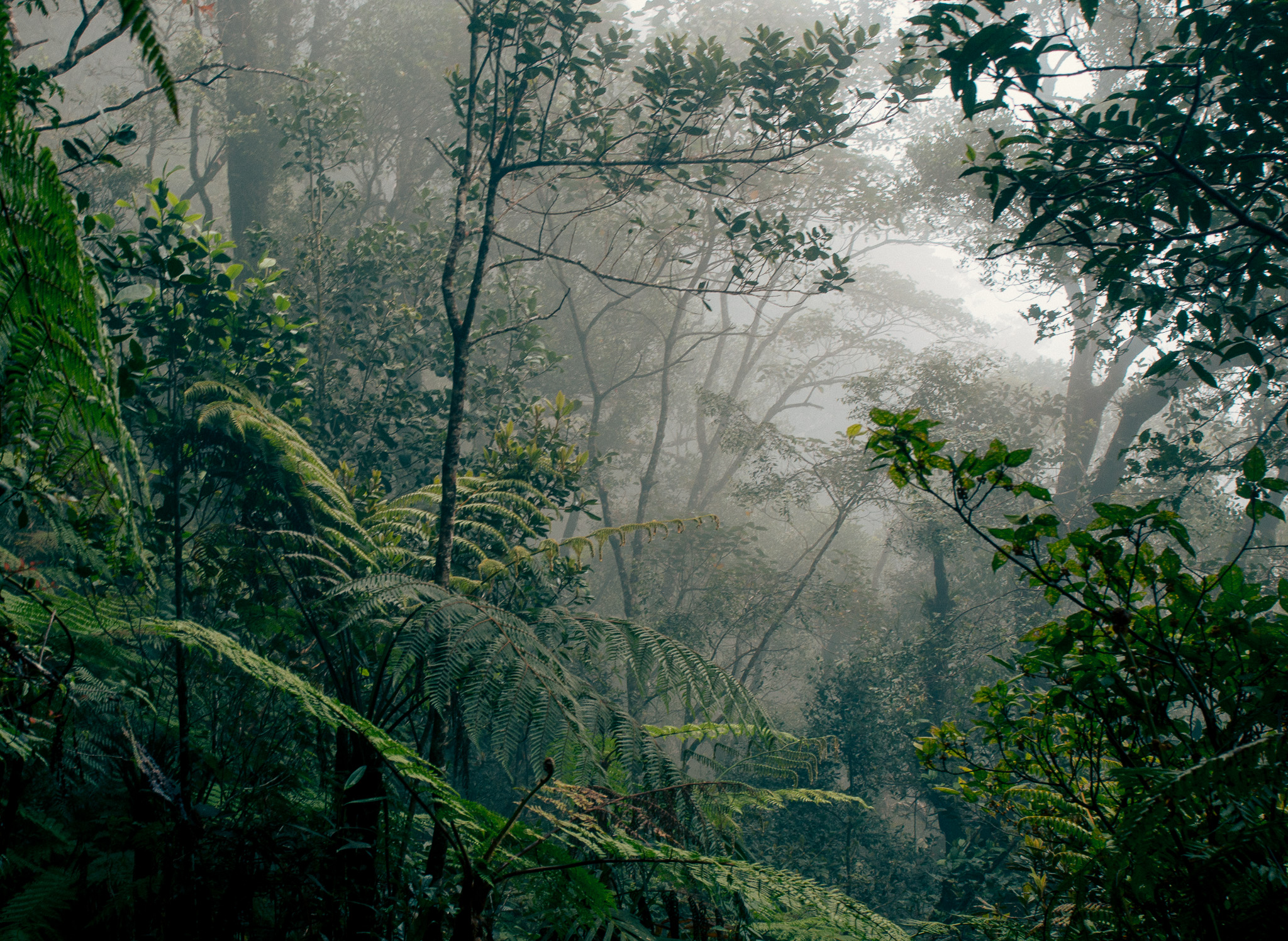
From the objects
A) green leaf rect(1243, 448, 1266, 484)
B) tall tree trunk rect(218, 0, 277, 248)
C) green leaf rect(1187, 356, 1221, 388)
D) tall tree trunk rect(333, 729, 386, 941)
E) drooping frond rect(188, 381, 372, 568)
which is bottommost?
tall tree trunk rect(333, 729, 386, 941)

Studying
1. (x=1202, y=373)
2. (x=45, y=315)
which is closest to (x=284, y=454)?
(x=45, y=315)

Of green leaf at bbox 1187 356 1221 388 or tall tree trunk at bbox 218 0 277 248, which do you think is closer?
green leaf at bbox 1187 356 1221 388

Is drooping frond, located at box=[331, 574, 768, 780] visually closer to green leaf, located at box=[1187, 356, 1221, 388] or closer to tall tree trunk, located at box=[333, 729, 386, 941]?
tall tree trunk, located at box=[333, 729, 386, 941]

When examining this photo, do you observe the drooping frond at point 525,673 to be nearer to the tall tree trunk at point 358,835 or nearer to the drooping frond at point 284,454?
the tall tree trunk at point 358,835

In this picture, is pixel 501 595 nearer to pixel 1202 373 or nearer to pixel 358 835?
pixel 358 835

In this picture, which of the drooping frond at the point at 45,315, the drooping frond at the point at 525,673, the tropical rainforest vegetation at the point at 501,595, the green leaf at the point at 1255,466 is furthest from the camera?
the drooping frond at the point at 525,673

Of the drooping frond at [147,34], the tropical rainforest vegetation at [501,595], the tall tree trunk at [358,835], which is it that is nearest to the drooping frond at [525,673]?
the tropical rainforest vegetation at [501,595]

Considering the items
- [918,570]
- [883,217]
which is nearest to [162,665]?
[883,217]

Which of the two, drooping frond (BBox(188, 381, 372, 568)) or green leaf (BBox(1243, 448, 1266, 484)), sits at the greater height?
green leaf (BBox(1243, 448, 1266, 484))

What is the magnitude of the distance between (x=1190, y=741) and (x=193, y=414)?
2.88 m

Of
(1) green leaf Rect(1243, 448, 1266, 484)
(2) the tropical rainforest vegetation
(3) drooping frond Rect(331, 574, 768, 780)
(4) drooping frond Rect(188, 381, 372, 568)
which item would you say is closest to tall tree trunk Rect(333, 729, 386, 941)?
(2) the tropical rainforest vegetation

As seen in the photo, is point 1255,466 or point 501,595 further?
point 501,595

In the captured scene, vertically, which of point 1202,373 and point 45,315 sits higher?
point 1202,373

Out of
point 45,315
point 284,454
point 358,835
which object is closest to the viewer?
point 45,315
